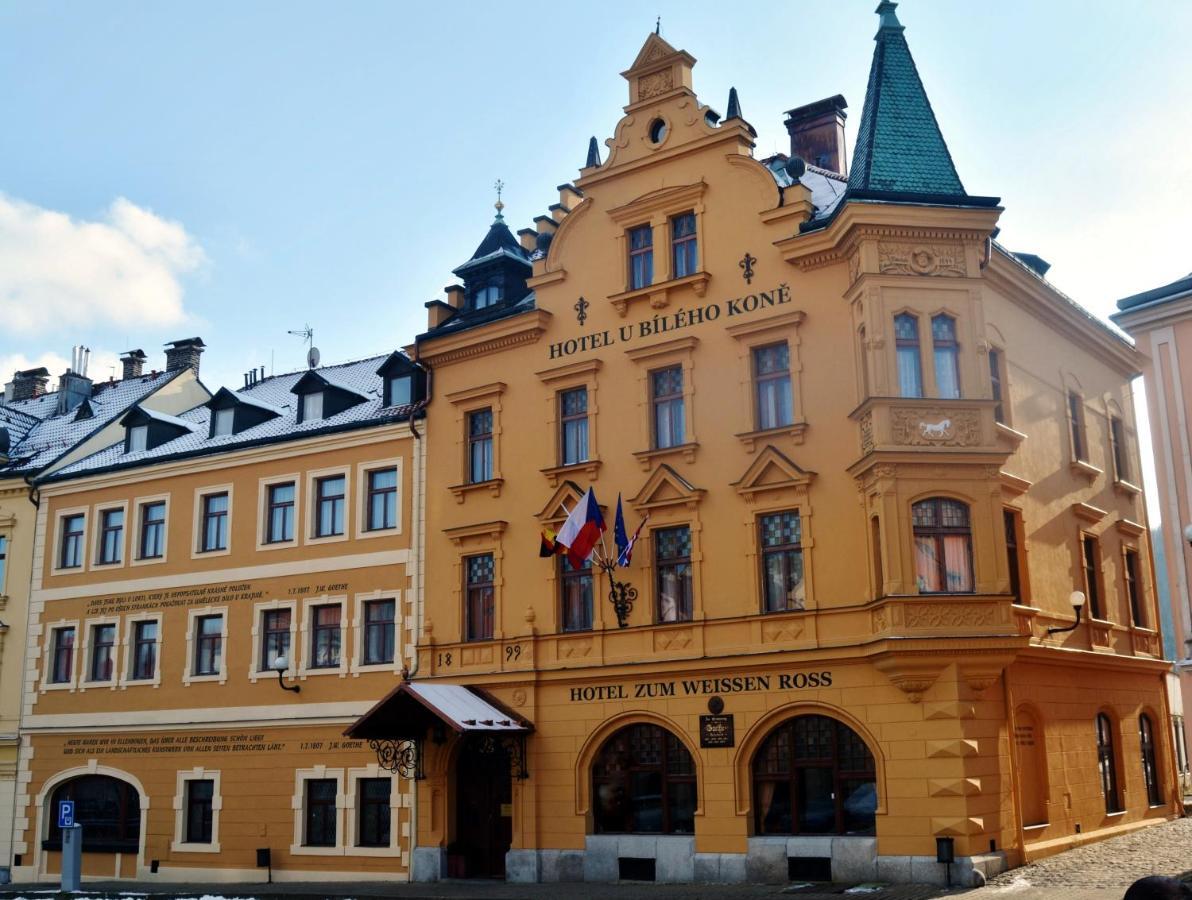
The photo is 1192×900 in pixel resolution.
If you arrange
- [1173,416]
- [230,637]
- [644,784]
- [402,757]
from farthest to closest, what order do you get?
[230,637] → [402,757] → [644,784] → [1173,416]

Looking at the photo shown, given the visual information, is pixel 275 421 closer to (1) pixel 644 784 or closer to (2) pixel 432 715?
(2) pixel 432 715

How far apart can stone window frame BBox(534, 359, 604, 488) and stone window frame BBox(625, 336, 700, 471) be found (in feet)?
3.34

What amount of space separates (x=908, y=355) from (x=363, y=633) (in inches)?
569

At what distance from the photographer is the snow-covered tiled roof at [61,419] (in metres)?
38.8

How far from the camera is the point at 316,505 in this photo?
32.5 metres

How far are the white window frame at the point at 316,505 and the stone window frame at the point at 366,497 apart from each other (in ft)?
0.75

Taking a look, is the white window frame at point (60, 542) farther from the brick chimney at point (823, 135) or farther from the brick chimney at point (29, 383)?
the brick chimney at point (823, 135)

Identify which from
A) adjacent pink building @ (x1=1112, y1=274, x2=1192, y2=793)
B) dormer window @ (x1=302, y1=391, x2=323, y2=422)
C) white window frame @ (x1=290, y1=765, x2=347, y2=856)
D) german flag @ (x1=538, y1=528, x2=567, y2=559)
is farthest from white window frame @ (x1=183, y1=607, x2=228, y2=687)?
adjacent pink building @ (x1=1112, y1=274, x2=1192, y2=793)

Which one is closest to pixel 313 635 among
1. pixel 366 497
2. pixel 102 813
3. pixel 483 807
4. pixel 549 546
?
pixel 366 497

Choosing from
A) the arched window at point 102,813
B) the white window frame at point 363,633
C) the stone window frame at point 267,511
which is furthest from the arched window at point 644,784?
the arched window at point 102,813

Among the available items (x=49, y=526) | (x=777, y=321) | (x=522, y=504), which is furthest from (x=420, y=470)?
(x=49, y=526)

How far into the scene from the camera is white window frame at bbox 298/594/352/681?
102 feet

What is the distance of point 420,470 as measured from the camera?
31.2 m

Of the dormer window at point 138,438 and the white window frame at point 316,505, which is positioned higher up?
the dormer window at point 138,438
